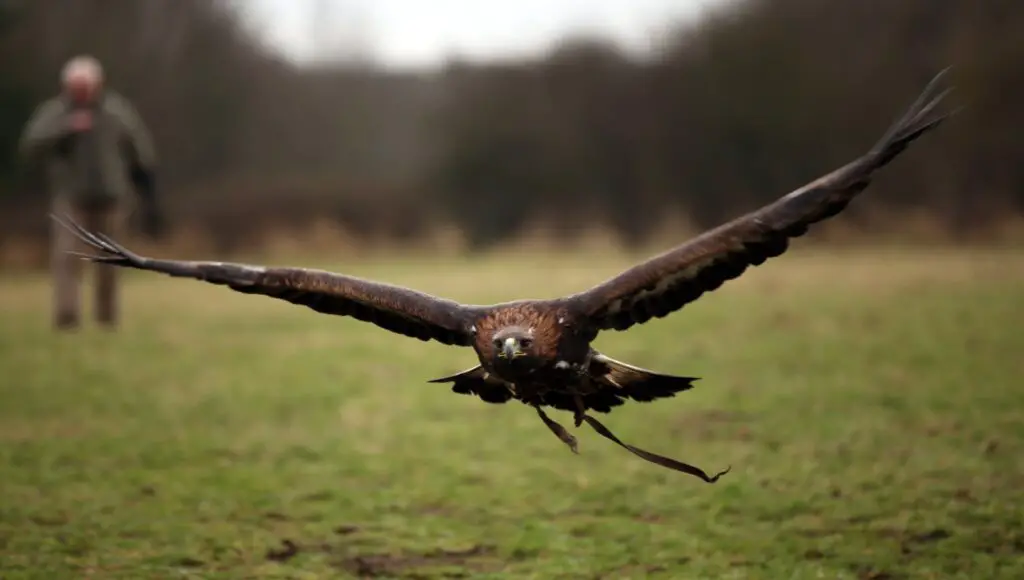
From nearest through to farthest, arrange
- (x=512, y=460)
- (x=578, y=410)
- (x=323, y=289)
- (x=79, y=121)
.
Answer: (x=578, y=410) → (x=323, y=289) → (x=512, y=460) → (x=79, y=121)

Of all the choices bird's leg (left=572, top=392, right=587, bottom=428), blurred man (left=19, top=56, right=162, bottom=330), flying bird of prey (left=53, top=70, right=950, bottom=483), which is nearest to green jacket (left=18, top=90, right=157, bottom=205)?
blurred man (left=19, top=56, right=162, bottom=330)

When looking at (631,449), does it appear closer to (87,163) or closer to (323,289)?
(323,289)

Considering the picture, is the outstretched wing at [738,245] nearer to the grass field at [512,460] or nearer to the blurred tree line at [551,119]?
the grass field at [512,460]

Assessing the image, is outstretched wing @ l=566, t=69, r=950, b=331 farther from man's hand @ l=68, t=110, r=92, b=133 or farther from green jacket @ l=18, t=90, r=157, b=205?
man's hand @ l=68, t=110, r=92, b=133

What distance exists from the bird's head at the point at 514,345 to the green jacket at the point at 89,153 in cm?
858

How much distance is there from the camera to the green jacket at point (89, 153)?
11.7 meters

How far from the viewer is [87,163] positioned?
11711mm

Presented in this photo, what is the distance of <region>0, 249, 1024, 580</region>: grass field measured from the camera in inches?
186

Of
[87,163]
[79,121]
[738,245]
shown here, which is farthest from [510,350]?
[79,121]

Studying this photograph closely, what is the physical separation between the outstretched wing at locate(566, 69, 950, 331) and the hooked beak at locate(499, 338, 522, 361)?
0.35m

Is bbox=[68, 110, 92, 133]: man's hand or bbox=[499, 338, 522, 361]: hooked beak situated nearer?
bbox=[499, 338, 522, 361]: hooked beak

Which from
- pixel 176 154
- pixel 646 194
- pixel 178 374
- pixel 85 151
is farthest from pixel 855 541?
pixel 176 154

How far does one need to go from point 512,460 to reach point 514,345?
256cm

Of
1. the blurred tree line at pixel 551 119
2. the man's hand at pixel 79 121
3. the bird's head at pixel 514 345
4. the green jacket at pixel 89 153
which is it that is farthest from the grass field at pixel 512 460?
the blurred tree line at pixel 551 119
